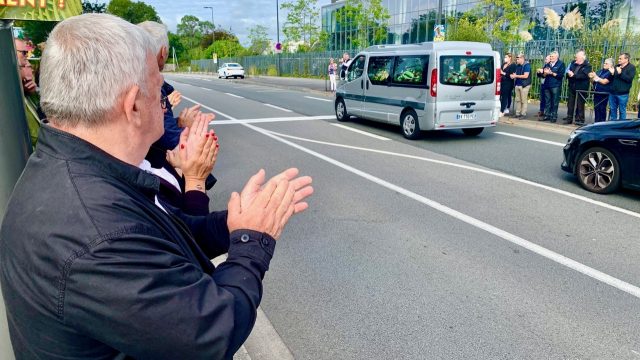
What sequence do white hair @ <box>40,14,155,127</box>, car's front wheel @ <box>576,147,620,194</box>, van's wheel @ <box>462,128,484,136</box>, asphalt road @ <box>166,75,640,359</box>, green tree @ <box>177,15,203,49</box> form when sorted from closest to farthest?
white hair @ <box>40,14,155,127</box> → asphalt road @ <box>166,75,640,359</box> → car's front wheel @ <box>576,147,620,194</box> → van's wheel @ <box>462,128,484,136</box> → green tree @ <box>177,15,203,49</box>

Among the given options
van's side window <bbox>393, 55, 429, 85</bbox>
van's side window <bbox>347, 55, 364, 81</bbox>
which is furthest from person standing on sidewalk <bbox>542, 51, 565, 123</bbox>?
van's side window <bbox>347, 55, 364, 81</bbox>

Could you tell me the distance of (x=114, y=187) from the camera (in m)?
1.23

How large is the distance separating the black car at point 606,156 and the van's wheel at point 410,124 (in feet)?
13.7

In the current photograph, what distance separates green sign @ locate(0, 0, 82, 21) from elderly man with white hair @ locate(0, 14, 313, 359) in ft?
2.70

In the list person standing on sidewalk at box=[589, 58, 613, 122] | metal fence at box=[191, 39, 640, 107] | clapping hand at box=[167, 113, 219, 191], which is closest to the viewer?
clapping hand at box=[167, 113, 219, 191]

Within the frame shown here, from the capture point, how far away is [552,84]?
14047 mm

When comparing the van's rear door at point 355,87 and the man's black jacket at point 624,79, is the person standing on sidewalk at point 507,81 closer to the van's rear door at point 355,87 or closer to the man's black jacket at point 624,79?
the man's black jacket at point 624,79

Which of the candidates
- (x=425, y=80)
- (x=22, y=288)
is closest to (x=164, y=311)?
(x=22, y=288)

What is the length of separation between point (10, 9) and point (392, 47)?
1123 centimetres

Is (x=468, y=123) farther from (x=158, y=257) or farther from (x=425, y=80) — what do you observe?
(x=158, y=257)

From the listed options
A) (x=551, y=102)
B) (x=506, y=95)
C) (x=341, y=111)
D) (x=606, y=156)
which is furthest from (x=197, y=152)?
(x=506, y=95)

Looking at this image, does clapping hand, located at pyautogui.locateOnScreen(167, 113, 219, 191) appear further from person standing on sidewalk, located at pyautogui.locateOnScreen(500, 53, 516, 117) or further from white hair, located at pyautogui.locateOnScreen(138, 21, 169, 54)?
person standing on sidewalk, located at pyautogui.locateOnScreen(500, 53, 516, 117)

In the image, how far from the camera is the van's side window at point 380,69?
12.5m

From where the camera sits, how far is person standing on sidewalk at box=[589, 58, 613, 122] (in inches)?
496
